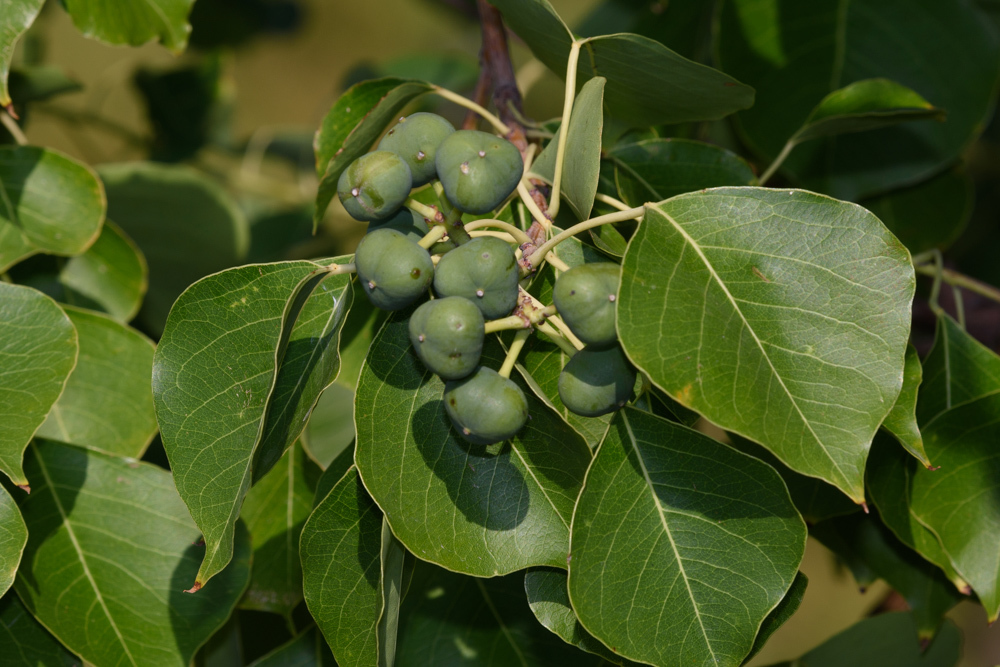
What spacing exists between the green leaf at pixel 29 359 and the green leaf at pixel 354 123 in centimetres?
36

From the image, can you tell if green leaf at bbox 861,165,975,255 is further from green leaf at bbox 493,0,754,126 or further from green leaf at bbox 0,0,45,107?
green leaf at bbox 0,0,45,107

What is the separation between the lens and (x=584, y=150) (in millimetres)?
814

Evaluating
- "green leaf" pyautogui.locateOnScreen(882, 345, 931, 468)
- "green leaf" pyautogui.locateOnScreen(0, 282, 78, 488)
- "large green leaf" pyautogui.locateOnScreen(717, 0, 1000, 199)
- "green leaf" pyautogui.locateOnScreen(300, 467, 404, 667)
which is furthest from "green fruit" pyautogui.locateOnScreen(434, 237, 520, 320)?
"large green leaf" pyautogui.locateOnScreen(717, 0, 1000, 199)

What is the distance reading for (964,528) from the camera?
1.04 metres

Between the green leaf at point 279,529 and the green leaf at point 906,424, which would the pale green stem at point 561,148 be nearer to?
the green leaf at point 906,424

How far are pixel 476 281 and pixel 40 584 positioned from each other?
0.79m

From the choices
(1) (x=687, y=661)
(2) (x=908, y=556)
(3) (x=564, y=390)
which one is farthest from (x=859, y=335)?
(2) (x=908, y=556)

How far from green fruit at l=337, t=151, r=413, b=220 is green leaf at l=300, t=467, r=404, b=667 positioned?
1.03 ft

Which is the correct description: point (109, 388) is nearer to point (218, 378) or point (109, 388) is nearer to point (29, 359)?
point (29, 359)

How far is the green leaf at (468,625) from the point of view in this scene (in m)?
1.17

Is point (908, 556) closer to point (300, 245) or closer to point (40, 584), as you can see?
point (40, 584)

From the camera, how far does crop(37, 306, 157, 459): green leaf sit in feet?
4.16

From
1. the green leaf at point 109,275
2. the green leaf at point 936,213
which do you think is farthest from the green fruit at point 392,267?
the green leaf at point 936,213

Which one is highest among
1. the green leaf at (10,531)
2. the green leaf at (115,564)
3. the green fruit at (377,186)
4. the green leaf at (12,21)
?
the green leaf at (12,21)
